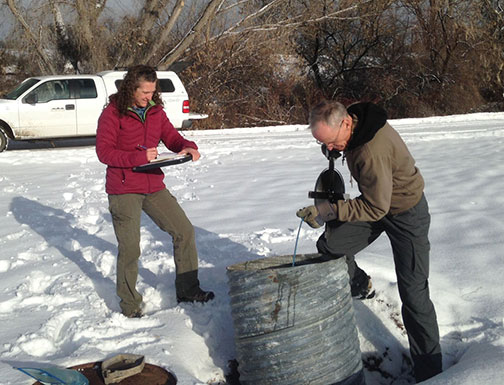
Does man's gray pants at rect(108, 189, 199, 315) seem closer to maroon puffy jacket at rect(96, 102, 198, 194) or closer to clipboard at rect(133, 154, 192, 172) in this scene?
maroon puffy jacket at rect(96, 102, 198, 194)

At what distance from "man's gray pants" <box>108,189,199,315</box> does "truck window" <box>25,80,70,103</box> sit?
10200 millimetres

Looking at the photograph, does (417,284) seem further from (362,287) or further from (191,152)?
(191,152)

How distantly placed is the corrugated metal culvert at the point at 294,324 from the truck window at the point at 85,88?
1136 cm

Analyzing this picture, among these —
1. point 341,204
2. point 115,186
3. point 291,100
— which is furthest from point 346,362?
point 291,100

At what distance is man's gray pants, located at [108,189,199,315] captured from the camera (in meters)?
4.16

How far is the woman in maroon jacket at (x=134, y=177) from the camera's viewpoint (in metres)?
4.06

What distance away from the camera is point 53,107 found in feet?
44.1

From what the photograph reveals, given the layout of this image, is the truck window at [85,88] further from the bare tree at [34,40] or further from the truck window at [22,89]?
the bare tree at [34,40]

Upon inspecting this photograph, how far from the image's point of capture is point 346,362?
3.50 m

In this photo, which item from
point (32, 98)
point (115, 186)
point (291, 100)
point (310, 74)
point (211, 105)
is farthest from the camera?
point (310, 74)

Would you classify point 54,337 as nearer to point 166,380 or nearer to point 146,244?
point 166,380

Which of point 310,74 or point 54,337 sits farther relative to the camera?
point 310,74

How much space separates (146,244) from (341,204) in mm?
3053

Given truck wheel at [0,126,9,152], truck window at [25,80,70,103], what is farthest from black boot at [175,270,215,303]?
truck window at [25,80,70,103]
